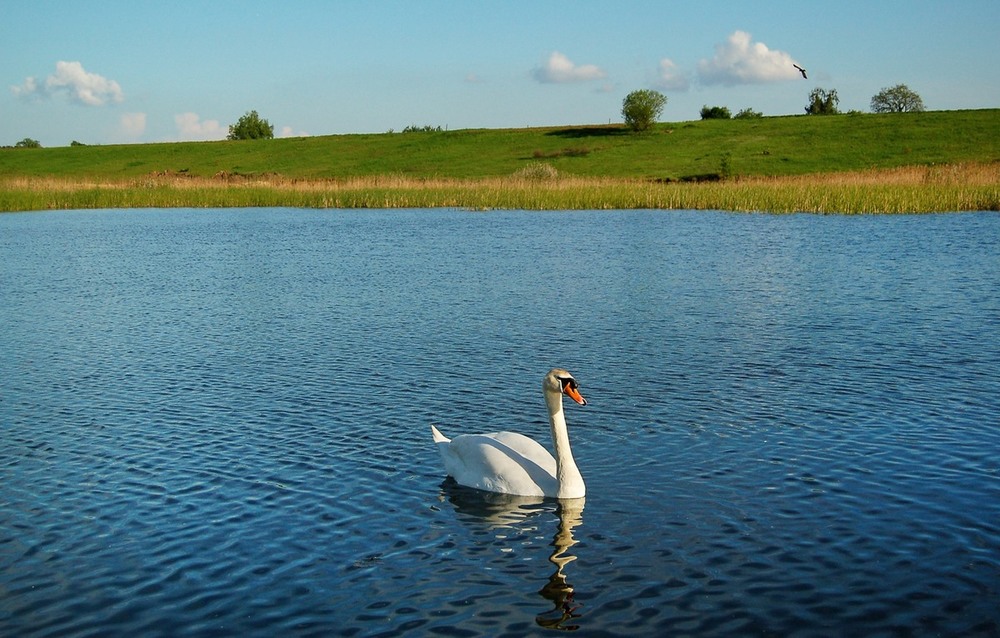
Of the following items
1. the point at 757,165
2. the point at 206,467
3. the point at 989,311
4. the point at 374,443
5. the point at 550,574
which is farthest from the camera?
the point at 757,165

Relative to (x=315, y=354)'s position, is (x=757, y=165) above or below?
above

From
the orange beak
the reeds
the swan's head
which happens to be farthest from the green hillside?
the orange beak

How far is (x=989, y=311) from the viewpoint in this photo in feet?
66.2

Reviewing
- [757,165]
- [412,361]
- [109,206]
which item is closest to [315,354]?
[412,361]

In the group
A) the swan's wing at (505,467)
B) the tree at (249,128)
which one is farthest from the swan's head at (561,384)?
the tree at (249,128)

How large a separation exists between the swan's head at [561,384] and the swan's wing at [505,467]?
701 mm

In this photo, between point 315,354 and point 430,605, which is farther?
point 315,354

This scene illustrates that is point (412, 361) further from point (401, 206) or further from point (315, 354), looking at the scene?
point (401, 206)

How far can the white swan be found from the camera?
9781 mm

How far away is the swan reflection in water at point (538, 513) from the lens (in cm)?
773

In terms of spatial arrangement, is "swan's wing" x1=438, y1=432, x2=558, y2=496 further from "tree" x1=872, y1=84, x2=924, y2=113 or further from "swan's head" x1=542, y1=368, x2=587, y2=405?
"tree" x1=872, y1=84, x2=924, y2=113

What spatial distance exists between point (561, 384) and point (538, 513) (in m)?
1.30

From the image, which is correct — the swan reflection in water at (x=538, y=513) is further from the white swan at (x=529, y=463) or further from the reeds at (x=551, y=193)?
the reeds at (x=551, y=193)

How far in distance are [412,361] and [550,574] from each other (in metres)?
8.68
